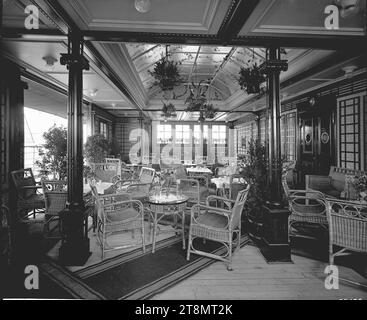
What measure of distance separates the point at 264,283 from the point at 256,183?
1.47 m

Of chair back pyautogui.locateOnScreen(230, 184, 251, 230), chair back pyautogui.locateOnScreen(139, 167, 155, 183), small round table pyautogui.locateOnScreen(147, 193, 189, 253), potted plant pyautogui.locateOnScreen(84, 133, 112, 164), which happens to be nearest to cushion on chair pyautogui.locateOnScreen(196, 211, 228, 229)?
chair back pyautogui.locateOnScreen(230, 184, 251, 230)

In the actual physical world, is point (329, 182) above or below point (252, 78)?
below

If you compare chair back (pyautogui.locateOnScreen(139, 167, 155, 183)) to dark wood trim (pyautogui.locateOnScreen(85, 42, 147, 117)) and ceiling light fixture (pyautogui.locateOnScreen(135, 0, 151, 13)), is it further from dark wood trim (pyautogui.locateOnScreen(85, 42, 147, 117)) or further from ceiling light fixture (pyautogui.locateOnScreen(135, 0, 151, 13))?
ceiling light fixture (pyautogui.locateOnScreen(135, 0, 151, 13))

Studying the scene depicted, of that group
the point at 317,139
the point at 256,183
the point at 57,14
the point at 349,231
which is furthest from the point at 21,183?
the point at 317,139

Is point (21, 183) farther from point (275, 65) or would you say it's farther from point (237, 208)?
point (275, 65)

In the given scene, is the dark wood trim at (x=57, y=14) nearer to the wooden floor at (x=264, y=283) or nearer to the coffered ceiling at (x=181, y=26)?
the coffered ceiling at (x=181, y=26)

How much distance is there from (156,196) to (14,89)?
323 cm

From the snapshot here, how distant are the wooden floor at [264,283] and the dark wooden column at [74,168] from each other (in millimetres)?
1234

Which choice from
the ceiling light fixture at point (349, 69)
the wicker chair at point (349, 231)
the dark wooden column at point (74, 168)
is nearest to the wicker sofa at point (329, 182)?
the ceiling light fixture at point (349, 69)

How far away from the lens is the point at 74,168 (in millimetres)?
2967

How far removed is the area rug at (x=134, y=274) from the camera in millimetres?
2414

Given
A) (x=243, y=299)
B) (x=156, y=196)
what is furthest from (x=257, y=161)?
(x=243, y=299)

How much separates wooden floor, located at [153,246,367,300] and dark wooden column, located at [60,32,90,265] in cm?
123

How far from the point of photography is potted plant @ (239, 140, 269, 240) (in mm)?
3668
